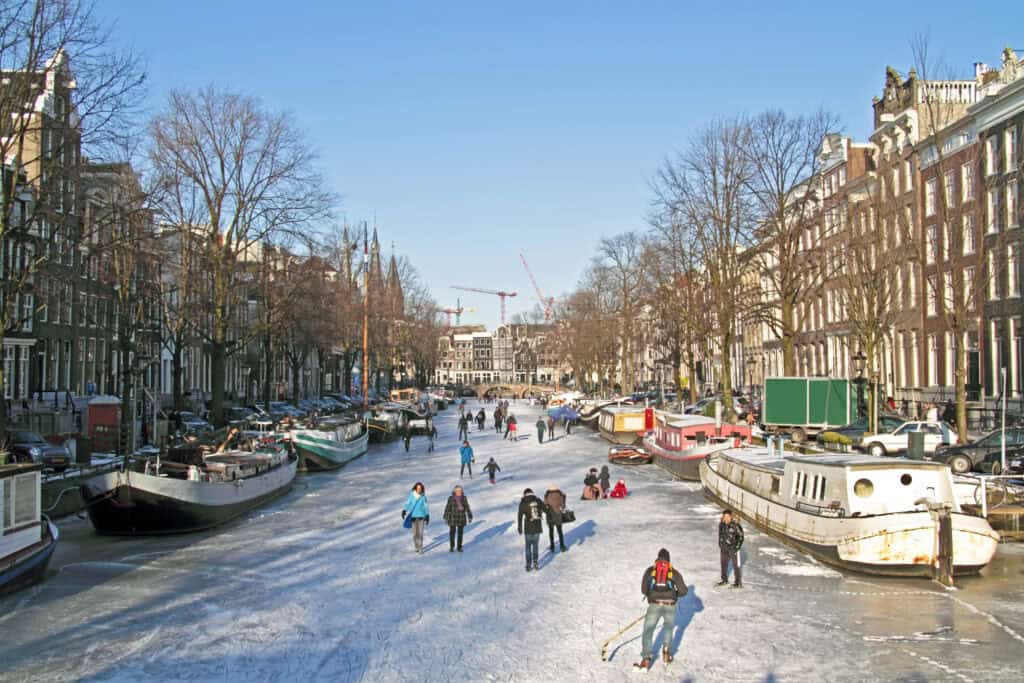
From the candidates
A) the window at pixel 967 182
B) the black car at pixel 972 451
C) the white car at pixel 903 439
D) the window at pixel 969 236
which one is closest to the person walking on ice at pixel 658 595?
the black car at pixel 972 451

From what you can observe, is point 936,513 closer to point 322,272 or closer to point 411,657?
point 411,657

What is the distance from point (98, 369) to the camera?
6159cm

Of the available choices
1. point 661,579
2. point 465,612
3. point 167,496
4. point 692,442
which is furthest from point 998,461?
point 167,496

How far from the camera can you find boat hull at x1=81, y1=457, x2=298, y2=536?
25.4 metres

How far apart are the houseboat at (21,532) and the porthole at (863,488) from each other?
56.7 feet

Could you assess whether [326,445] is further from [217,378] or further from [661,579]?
[661,579]

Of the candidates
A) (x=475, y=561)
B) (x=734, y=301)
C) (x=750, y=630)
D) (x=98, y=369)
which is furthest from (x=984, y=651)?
(x=98, y=369)

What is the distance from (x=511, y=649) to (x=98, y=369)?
53241mm

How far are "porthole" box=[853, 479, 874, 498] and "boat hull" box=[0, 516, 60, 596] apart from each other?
679 inches

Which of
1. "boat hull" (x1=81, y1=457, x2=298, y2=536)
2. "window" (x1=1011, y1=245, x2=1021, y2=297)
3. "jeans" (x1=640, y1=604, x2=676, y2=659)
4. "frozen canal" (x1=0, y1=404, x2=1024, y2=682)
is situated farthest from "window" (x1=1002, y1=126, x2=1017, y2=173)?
"jeans" (x1=640, y1=604, x2=676, y2=659)

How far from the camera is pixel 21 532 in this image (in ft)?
65.2

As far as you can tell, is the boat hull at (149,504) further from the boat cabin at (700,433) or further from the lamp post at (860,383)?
the lamp post at (860,383)

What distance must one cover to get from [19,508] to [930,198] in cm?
4994

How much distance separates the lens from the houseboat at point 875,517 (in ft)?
64.3
